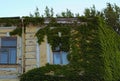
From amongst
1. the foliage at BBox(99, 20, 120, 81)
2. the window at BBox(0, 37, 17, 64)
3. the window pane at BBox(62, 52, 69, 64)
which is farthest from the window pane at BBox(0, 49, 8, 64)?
the foliage at BBox(99, 20, 120, 81)

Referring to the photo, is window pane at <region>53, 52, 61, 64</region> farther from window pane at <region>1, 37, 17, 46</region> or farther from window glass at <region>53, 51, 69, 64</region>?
window pane at <region>1, 37, 17, 46</region>

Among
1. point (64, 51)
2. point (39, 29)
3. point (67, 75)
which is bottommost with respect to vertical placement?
point (67, 75)

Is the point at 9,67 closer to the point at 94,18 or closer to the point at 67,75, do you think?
the point at 67,75

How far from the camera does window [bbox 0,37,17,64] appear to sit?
62.7ft

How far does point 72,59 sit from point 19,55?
3.04 m

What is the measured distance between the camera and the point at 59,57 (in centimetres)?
1905

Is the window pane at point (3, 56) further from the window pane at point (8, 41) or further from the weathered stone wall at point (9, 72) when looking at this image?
the weathered stone wall at point (9, 72)

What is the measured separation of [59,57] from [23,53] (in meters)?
2.05

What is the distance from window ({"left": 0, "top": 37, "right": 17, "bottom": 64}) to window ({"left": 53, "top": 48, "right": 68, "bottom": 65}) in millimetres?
2300

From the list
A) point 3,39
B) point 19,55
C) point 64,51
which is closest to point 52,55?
point 64,51

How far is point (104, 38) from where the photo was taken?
19.0 m

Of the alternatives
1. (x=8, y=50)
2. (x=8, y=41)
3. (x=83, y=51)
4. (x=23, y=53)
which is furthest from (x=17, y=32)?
(x=83, y=51)

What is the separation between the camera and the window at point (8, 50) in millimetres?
19109

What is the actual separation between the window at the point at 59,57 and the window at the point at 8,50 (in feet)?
7.55
